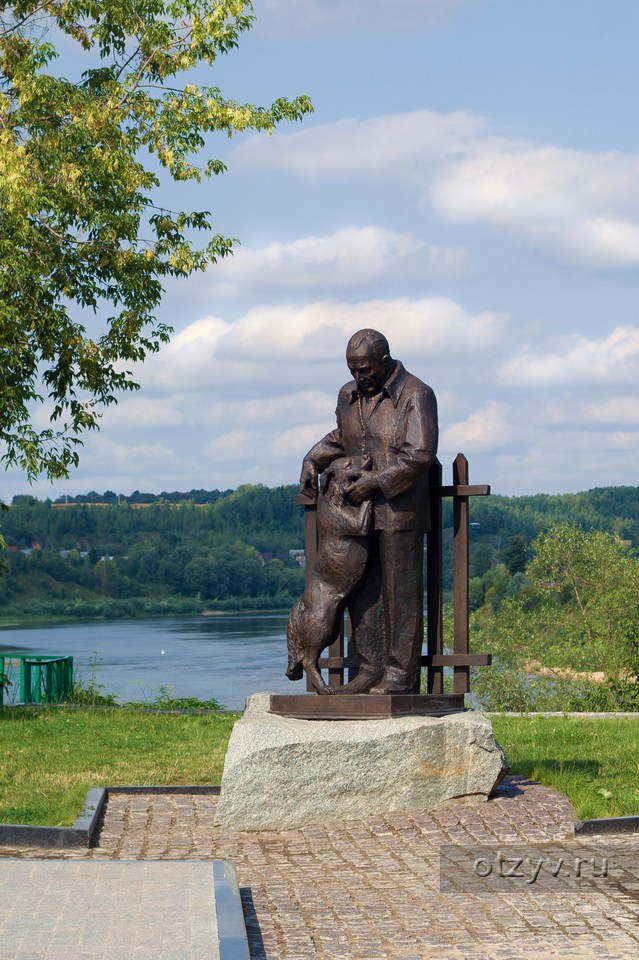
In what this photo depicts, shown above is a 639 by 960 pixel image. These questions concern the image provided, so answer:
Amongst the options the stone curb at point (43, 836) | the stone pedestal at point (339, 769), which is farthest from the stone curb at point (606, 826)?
the stone curb at point (43, 836)

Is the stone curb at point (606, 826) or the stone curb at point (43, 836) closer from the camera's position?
the stone curb at point (43, 836)

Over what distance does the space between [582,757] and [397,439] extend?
3117 millimetres

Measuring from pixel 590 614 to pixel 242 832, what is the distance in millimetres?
13370

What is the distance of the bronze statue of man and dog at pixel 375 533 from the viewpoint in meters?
7.83

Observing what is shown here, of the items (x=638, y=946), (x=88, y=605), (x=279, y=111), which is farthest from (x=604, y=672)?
(x=88, y=605)

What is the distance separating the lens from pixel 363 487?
25.7 ft

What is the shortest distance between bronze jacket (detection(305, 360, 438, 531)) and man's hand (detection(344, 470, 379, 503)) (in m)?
0.05

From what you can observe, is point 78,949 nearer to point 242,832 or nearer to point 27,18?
point 242,832

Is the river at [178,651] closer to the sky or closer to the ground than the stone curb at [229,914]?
closer to the ground

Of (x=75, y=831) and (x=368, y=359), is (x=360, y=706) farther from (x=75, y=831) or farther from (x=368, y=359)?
(x=368, y=359)

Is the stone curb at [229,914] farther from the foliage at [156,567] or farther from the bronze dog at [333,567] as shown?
the foliage at [156,567]

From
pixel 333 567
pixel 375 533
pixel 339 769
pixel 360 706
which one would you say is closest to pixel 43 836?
pixel 339 769

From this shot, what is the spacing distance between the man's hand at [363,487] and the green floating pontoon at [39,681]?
26.7ft

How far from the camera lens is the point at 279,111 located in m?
15.9
